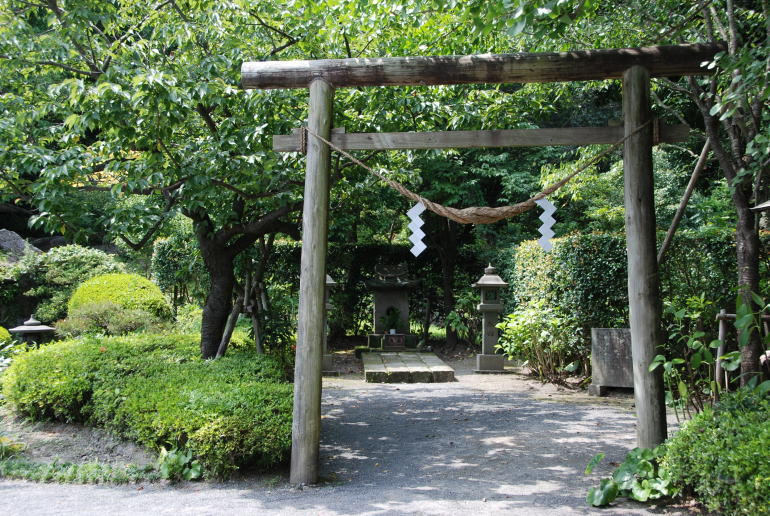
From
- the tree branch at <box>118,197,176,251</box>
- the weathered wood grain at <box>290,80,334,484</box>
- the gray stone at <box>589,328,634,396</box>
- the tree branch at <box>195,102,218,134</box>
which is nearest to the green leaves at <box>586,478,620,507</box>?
the weathered wood grain at <box>290,80,334,484</box>

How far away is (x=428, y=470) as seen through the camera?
4906 mm

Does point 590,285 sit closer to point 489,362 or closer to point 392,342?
point 489,362

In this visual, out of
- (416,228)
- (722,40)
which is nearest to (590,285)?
(722,40)

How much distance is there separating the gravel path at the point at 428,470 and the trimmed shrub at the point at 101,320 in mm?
4371

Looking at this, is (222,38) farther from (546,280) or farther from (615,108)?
(615,108)

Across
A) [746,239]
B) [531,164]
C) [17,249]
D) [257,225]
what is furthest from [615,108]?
[17,249]

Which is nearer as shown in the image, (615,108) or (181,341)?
(181,341)

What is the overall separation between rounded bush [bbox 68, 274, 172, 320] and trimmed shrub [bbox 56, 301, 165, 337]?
123mm

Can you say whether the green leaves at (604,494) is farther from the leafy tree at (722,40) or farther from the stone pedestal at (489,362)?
the stone pedestal at (489,362)

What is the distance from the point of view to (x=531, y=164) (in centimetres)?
1557

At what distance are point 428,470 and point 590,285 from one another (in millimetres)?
4841

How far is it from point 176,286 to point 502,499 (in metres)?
12.3

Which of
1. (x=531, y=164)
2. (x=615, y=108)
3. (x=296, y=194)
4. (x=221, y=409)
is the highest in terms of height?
(x=615, y=108)

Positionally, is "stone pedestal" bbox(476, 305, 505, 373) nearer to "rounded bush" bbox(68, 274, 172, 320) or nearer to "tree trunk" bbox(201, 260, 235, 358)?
"tree trunk" bbox(201, 260, 235, 358)
